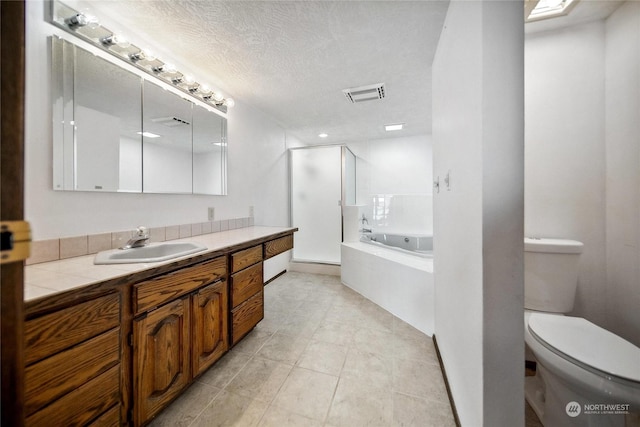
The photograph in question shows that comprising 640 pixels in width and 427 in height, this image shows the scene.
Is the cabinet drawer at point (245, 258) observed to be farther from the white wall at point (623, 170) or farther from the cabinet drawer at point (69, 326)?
the white wall at point (623, 170)

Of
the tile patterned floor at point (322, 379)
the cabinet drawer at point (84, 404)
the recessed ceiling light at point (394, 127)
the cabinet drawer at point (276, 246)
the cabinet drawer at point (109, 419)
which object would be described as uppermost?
the recessed ceiling light at point (394, 127)

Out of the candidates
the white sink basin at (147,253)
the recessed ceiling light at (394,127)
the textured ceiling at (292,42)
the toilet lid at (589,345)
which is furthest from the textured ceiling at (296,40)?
the toilet lid at (589,345)

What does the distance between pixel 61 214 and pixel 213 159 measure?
1.14 metres

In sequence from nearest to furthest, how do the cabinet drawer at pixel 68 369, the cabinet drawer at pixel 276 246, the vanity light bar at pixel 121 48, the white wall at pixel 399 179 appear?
1. the cabinet drawer at pixel 68 369
2. the vanity light bar at pixel 121 48
3. the cabinet drawer at pixel 276 246
4. the white wall at pixel 399 179

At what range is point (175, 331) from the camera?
121cm

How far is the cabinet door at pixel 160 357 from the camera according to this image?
102 cm

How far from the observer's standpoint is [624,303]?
4.56 ft

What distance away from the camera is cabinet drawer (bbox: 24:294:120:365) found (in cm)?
71

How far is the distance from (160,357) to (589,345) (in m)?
2.02

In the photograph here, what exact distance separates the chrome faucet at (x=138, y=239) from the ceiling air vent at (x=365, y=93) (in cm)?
206

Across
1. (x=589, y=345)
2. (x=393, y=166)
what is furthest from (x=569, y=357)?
(x=393, y=166)

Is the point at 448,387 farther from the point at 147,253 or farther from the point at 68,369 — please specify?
the point at 147,253

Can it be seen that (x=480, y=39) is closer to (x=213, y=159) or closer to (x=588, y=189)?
(x=588, y=189)

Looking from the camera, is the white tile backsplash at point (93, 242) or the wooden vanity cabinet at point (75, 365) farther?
the white tile backsplash at point (93, 242)
